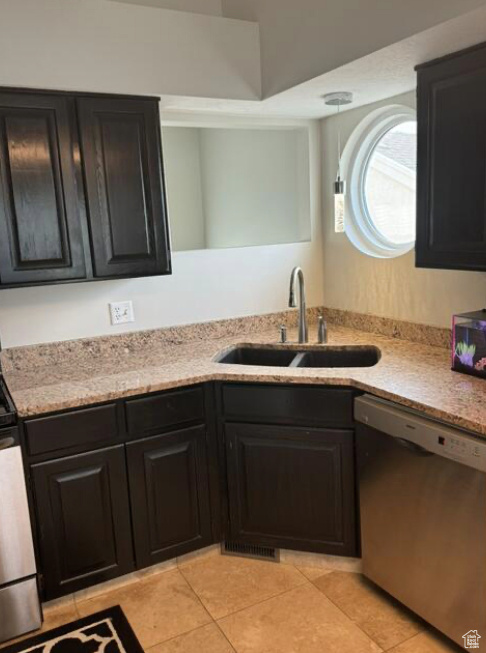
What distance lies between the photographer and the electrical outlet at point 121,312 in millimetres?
2734

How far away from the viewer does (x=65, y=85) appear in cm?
218

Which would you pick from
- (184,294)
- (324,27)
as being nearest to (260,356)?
(184,294)

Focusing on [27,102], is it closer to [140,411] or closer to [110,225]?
[110,225]

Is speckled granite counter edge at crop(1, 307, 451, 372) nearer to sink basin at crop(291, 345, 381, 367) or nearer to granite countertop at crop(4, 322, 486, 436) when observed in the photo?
granite countertop at crop(4, 322, 486, 436)

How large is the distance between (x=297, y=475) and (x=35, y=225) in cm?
149

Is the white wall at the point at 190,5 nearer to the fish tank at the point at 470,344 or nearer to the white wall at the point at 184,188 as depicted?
the white wall at the point at 184,188

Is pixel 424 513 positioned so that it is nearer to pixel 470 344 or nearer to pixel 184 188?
pixel 470 344

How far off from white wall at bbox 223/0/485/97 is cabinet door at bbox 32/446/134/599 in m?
1.71

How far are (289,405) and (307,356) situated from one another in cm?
53

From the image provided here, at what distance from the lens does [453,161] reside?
1992 millimetres

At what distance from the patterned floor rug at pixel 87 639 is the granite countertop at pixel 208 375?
85cm

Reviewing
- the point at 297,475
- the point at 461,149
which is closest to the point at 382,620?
the point at 297,475

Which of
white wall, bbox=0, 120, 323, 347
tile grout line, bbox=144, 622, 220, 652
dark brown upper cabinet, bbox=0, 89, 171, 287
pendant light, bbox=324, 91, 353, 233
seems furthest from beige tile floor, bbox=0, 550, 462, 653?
pendant light, bbox=324, 91, 353, 233

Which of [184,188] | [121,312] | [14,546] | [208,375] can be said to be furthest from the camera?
[184,188]
